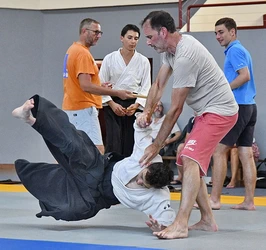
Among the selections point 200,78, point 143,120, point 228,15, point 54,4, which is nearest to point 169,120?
point 143,120

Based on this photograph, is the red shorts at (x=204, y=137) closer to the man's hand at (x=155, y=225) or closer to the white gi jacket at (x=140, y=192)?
the white gi jacket at (x=140, y=192)

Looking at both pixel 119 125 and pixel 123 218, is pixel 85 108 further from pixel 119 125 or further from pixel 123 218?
pixel 123 218

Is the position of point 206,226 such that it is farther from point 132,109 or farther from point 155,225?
point 132,109

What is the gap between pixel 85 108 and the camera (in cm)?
631

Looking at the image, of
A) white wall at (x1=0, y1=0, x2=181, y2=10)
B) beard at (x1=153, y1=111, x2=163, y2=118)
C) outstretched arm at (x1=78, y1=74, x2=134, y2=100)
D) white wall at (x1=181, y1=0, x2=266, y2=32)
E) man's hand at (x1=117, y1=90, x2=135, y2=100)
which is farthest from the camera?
white wall at (x1=0, y1=0, x2=181, y2=10)

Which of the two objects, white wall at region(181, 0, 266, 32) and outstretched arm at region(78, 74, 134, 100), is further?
white wall at region(181, 0, 266, 32)

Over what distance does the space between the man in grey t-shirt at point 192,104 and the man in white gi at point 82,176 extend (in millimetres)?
118

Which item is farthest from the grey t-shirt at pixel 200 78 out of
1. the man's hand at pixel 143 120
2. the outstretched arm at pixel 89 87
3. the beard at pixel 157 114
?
the beard at pixel 157 114

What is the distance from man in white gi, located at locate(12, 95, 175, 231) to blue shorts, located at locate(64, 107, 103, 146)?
64.0 inches

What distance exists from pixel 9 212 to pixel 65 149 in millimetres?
1473

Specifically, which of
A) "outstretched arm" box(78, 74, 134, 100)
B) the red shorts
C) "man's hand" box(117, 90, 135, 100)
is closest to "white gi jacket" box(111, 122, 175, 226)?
the red shorts

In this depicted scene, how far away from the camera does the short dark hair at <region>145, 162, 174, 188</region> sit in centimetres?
412

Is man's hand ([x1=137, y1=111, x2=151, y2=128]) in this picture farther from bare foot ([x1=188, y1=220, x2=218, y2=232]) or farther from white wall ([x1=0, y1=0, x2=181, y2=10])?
white wall ([x1=0, y1=0, x2=181, y2=10])

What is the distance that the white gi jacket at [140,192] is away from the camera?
4.21 meters
